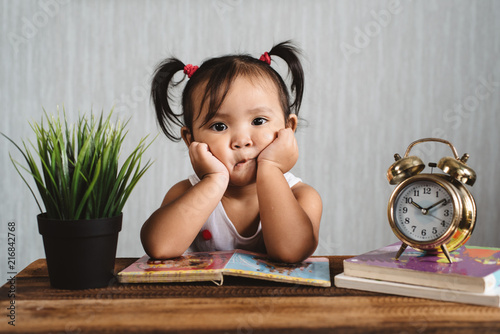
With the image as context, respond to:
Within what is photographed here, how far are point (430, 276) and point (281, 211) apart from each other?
0.33 meters

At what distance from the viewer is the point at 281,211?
1.03 metres

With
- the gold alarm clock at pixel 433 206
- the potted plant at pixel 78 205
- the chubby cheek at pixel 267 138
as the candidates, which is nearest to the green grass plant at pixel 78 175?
the potted plant at pixel 78 205

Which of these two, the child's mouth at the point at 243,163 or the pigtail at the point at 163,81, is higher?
the pigtail at the point at 163,81

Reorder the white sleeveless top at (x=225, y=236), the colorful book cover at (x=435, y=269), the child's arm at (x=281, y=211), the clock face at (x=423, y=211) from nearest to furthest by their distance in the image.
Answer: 1. the colorful book cover at (x=435, y=269)
2. the clock face at (x=423, y=211)
3. the child's arm at (x=281, y=211)
4. the white sleeveless top at (x=225, y=236)

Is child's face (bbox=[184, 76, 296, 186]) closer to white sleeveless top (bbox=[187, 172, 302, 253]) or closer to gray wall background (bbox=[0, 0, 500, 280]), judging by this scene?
white sleeveless top (bbox=[187, 172, 302, 253])

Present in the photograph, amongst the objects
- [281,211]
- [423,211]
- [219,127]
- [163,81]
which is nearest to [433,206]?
[423,211]

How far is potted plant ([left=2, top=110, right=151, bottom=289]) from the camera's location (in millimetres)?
839

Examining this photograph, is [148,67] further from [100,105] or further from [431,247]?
[431,247]

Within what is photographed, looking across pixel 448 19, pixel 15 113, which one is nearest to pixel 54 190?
pixel 15 113

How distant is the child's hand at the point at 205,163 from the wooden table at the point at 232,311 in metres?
0.31

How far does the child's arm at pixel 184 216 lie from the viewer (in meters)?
1.01

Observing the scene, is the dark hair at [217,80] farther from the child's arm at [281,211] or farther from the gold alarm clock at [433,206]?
the gold alarm clock at [433,206]

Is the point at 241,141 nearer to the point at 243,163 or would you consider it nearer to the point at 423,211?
the point at 243,163

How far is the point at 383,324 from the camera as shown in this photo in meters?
0.68
